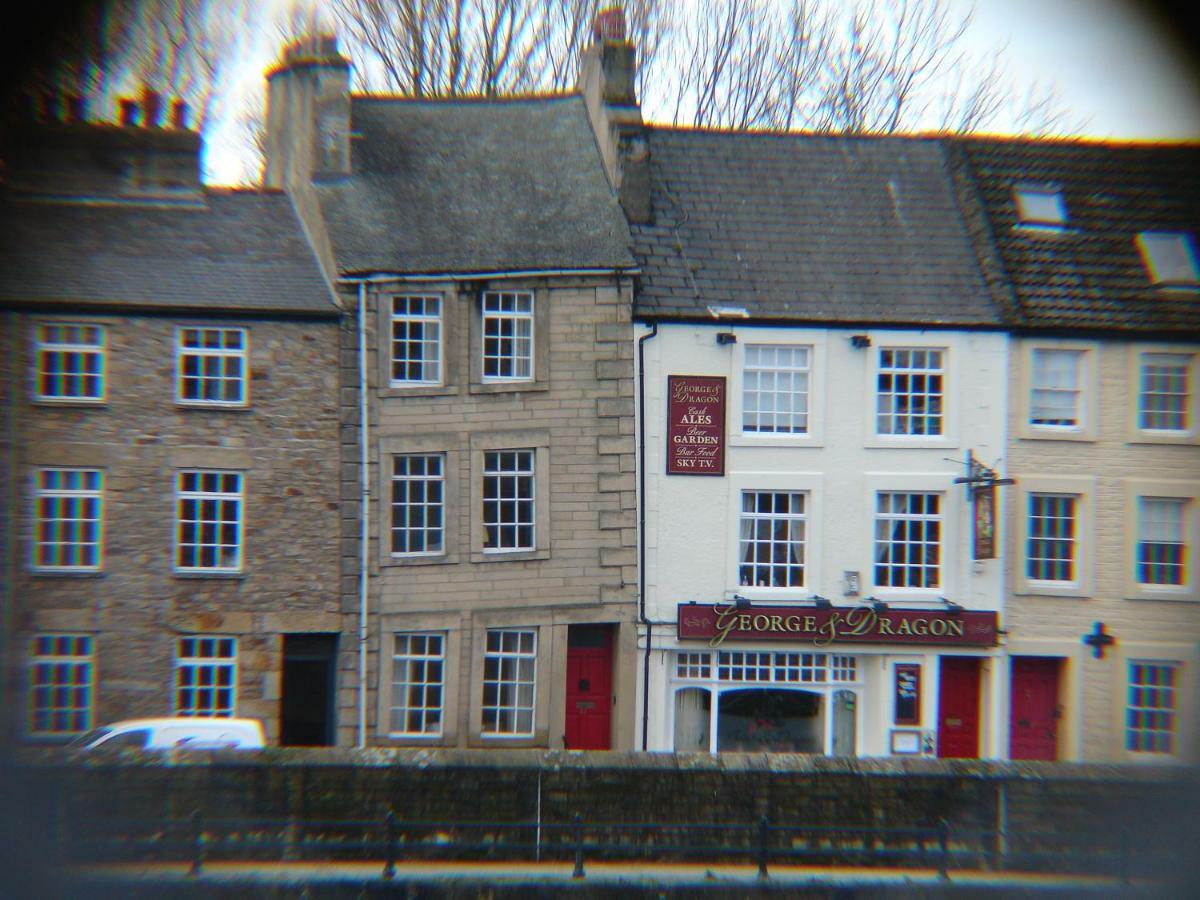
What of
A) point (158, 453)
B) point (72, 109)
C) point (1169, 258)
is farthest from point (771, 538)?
point (72, 109)

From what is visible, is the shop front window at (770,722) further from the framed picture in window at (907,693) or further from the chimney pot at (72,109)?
the chimney pot at (72,109)

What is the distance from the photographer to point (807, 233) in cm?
1212

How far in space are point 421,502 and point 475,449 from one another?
74cm

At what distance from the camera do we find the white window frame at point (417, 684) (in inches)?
418

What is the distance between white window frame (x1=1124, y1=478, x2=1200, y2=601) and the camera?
35.4 feet

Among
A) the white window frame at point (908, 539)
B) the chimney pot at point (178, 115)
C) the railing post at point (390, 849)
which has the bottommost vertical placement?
the railing post at point (390, 849)

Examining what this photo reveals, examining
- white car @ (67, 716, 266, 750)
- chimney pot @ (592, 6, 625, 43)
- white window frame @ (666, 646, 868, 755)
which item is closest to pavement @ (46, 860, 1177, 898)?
white car @ (67, 716, 266, 750)

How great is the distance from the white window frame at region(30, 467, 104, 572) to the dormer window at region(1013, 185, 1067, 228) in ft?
33.0

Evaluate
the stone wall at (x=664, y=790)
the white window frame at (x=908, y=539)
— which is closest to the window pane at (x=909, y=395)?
the white window frame at (x=908, y=539)

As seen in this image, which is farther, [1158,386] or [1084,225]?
[1084,225]

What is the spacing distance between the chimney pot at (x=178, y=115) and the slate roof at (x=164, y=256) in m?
0.76

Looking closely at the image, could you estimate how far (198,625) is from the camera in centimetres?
995

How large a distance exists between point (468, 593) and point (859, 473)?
13.7 ft

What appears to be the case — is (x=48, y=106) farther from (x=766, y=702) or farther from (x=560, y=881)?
(x=766, y=702)
